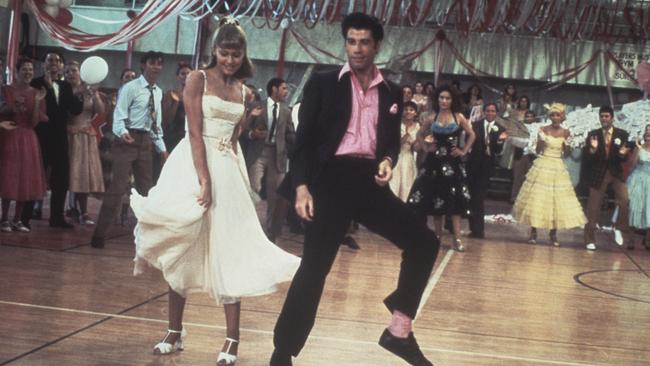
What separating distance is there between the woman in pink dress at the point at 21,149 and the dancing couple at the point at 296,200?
4383 millimetres

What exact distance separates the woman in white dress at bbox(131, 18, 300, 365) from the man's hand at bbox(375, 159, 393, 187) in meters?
0.67

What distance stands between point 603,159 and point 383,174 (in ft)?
25.2

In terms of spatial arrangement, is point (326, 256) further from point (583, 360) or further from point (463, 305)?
point (463, 305)

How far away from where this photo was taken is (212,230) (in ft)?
14.9

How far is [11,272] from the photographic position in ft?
21.4

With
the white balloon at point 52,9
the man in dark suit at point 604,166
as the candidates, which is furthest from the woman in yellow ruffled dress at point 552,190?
the white balloon at point 52,9

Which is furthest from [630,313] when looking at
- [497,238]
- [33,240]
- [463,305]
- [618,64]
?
[618,64]

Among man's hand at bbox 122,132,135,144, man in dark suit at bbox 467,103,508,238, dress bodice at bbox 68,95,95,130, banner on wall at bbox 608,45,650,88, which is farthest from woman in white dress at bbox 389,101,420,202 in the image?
banner on wall at bbox 608,45,650,88

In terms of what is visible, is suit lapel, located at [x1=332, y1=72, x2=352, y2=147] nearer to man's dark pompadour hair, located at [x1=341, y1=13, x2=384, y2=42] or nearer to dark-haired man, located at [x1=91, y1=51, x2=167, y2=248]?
man's dark pompadour hair, located at [x1=341, y1=13, x2=384, y2=42]

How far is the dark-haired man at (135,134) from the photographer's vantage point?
8.20m

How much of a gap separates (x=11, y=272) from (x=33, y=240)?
175 centimetres

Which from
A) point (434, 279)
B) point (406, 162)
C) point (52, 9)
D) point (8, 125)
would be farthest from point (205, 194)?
point (52, 9)

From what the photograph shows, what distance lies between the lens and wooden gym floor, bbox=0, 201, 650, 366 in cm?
474

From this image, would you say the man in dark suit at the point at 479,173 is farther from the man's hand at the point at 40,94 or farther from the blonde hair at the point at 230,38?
the blonde hair at the point at 230,38
